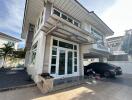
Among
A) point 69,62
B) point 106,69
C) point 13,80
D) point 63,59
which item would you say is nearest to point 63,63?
point 63,59

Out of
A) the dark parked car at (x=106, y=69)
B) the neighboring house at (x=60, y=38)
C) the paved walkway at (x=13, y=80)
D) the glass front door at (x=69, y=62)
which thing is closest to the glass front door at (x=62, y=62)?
the neighboring house at (x=60, y=38)

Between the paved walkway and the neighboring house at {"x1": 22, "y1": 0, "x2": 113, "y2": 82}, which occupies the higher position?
the neighboring house at {"x1": 22, "y1": 0, "x2": 113, "y2": 82}

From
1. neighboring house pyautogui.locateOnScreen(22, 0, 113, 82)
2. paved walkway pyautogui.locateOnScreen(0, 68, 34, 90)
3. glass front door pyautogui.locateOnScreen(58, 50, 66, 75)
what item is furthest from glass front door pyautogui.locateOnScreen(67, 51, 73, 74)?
paved walkway pyautogui.locateOnScreen(0, 68, 34, 90)

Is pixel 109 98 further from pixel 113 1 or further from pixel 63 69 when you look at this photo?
pixel 113 1

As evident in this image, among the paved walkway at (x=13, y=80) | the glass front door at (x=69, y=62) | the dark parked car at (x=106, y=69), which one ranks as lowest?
the paved walkway at (x=13, y=80)

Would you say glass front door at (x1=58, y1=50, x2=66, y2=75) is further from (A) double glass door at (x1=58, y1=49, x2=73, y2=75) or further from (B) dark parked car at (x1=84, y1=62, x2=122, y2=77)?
(B) dark parked car at (x1=84, y1=62, x2=122, y2=77)

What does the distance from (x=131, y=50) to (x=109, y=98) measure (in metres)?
14.8

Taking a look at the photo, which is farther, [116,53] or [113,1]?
[116,53]

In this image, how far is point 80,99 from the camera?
12.5ft

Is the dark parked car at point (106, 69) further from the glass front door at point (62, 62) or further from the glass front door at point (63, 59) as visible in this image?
the glass front door at point (62, 62)

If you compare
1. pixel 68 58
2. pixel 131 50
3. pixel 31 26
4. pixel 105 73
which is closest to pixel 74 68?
pixel 68 58

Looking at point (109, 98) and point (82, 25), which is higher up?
point (82, 25)

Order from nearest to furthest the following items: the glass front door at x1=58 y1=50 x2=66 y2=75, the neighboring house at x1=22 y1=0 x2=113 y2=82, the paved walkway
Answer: the paved walkway < the neighboring house at x1=22 y1=0 x2=113 y2=82 < the glass front door at x1=58 y1=50 x2=66 y2=75

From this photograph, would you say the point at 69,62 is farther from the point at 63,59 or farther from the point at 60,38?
the point at 60,38
